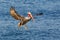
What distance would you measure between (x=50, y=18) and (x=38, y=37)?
354 centimetres

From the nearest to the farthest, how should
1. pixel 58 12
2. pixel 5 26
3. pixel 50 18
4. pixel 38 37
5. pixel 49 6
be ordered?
1. pixel 38 37
2. pixel 5 26
3. pixel 50 18
4. pixel 58 12
5. pixel 49 6

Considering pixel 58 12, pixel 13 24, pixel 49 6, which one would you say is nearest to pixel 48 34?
pixel 13 24

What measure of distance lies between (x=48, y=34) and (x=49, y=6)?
648cm

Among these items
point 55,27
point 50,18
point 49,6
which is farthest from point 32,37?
point 49,6

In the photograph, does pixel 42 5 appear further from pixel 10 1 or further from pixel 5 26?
pixel 5 26

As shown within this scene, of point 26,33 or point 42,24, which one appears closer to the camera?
point 26,33

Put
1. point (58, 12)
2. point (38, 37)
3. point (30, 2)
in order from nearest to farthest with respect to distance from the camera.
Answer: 1. point (38, 37)
2. point (58, 12)
3. point (30, 2)

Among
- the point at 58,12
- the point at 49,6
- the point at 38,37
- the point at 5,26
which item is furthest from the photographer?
the point at 49,6

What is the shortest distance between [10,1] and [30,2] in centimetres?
154

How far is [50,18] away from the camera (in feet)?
52.6

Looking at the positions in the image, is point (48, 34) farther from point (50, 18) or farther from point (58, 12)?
point (58, 12)

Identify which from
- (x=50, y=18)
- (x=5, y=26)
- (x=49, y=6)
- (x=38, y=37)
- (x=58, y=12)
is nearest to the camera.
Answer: (x=38, y=37)

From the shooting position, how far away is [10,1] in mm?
21812

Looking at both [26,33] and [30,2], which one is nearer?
[26,33]
